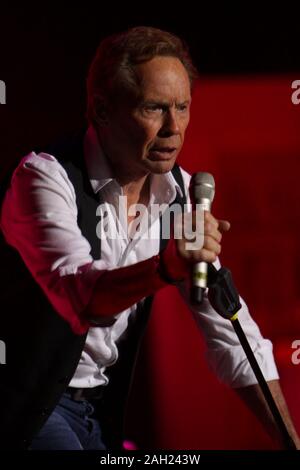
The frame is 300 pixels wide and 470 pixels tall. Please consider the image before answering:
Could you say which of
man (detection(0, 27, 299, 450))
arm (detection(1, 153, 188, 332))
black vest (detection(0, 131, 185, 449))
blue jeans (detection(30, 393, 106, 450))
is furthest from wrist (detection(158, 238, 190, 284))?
blue jeans (detection(30, 393, 106, 450))

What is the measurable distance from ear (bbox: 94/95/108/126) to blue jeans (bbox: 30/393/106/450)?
65 cm

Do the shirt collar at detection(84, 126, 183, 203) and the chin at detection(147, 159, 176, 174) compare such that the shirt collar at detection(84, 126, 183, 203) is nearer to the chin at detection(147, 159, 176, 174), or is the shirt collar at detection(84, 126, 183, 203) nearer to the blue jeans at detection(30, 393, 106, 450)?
the chin at detection(147, 159, 176, 174)

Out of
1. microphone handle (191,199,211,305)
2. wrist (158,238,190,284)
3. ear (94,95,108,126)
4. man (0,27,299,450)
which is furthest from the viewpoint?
ear (94,95,108,126)

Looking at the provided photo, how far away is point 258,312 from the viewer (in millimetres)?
2926

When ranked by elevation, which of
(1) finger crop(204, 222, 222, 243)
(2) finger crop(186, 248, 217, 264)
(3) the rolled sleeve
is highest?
(1) finger crop(204, 222, 222, 243)

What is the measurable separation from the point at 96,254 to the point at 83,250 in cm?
24

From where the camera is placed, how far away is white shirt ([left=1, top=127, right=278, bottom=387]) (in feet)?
5.76

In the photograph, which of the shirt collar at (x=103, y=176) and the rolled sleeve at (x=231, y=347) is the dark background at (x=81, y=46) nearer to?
the shirt collar at (x=103, y=176)

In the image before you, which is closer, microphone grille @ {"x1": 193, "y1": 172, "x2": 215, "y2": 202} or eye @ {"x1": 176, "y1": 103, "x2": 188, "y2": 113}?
microphone grille @ {"x1": 193, "y1": 172, "x2": 215, "y2": 202}

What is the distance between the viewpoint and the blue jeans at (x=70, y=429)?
1931 mm

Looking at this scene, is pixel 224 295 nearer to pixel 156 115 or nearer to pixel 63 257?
pixel 63 257

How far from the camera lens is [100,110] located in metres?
2.15

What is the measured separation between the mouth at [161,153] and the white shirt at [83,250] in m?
0.12

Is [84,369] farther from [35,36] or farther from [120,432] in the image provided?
[35,36]
